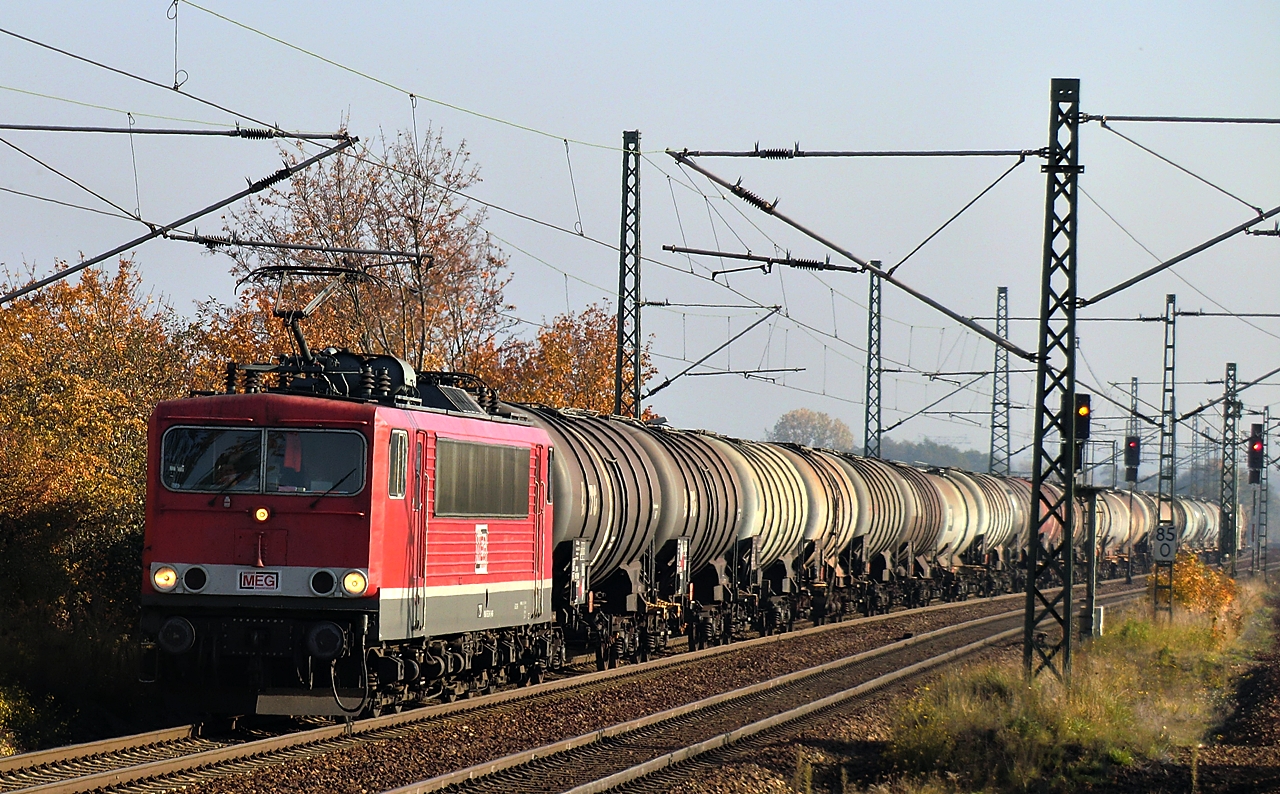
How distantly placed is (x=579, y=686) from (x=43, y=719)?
7.03m

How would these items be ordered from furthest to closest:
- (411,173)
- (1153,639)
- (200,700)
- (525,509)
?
1. (411,173)
2. (1153,639)
3. (525,509)
4. (200,700)

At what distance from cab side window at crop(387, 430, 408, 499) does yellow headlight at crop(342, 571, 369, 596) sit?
87 centimetres

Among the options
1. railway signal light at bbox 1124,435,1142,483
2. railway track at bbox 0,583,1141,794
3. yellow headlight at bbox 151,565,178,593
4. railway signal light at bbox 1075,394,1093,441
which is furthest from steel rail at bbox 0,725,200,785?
railway signal light at bbox 1124,435,1142,483

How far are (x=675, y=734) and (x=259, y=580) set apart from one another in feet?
15.7

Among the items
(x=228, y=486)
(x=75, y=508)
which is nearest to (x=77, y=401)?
(x=75, y=508)

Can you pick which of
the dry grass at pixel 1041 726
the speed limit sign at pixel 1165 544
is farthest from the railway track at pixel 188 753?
the speed limit sign at pixel 1165 544

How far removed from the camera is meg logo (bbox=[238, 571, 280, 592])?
13.4 meters

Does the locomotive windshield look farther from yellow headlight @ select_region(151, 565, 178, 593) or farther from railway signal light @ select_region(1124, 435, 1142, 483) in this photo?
railway signal light @ select_region(1124, 435, 1142, 483)

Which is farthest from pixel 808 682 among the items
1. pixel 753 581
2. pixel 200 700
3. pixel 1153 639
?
pixel 1153 639

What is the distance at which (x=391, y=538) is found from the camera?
13.8 metres

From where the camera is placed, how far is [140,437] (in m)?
22.6

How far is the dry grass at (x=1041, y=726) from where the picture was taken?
13867 millimetres

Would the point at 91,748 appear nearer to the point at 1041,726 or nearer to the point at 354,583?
the point at 354,583

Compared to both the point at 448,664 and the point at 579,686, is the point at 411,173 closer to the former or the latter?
the point at 579,686
